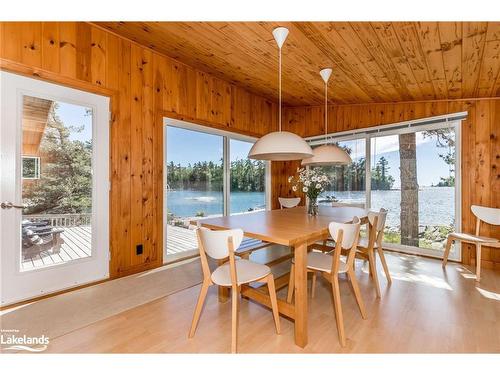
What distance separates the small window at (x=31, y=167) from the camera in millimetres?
2253

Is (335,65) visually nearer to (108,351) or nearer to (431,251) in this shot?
(431,251)

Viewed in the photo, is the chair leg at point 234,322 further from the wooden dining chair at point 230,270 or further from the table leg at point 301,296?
the table leg at point 301,296

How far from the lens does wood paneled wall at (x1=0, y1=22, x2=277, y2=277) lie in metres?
2.29

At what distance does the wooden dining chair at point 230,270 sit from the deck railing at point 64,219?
5.28 feet

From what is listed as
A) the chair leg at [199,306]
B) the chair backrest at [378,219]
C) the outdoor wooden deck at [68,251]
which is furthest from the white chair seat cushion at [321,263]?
the outdoor wooden deck at [68,251]

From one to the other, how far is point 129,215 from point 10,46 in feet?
6.00

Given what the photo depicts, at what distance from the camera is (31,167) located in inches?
90.0

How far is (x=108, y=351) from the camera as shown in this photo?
1.65 m

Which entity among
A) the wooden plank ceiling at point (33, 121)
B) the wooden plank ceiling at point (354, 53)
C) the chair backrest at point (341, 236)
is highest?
the wooden plank ceiling at point (354, 53)

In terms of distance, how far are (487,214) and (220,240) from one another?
12.0 ft

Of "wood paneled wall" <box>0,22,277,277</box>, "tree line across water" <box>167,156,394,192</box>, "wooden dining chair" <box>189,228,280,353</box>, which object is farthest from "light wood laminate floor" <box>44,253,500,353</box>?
"tree line across water" <box>167,156,394,192</box>

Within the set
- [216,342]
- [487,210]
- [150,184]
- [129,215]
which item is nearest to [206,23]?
[150,184]

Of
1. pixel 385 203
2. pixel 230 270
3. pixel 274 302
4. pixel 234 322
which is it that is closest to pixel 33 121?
pixel 230 270

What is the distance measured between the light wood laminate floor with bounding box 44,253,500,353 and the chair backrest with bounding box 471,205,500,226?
94 cm
